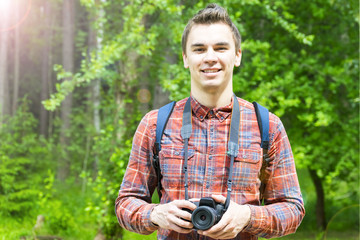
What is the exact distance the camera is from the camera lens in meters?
1.78

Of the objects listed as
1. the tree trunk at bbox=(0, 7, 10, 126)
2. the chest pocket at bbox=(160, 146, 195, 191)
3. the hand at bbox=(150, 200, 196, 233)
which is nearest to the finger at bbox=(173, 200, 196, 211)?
the hand at bbox=(150, 200, 196, 233)

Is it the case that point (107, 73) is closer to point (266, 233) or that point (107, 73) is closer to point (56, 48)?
point (266, 233)

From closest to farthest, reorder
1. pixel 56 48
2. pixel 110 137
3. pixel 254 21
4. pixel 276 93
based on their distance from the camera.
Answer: pixel 110 137 < pixel 276 93 < pixel 254 21 < pixel 56 48

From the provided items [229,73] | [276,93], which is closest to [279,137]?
[229,73]

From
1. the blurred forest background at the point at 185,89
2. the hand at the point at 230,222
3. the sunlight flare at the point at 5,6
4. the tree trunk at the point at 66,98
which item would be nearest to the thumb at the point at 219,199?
the hand at the point at 230,222

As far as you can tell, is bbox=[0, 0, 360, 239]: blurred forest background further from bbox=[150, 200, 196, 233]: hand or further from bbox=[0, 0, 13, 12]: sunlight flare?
bbox=[0, 0, 13, 12]: sunlight flare

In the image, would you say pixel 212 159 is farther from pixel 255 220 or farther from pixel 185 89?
pixel 185 89

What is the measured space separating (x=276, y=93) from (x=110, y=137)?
275 cm

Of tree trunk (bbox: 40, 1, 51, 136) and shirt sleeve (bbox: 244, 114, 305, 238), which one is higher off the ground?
tree trunk (bbox: 40, 1, 51, 136)

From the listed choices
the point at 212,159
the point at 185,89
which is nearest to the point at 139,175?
the point at 212,159

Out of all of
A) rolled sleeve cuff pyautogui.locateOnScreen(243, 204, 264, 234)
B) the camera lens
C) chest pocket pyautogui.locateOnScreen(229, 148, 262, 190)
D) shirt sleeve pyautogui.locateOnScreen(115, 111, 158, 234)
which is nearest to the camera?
the camera lens

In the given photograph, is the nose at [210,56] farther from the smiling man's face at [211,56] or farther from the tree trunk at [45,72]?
the tree trunk at [45,72]

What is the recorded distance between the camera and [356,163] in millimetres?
8047

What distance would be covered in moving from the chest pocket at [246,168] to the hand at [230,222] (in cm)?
15
